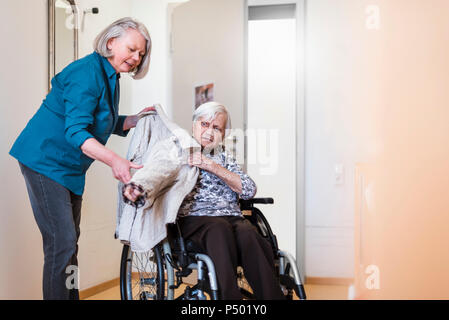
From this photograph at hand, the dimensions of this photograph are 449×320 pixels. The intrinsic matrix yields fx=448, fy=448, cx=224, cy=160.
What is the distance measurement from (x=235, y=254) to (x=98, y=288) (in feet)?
4.85

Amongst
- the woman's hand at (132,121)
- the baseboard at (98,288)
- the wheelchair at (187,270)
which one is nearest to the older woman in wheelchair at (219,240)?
the wheelchair at (187,270)

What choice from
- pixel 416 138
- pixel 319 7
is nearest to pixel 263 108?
pixel 319 7

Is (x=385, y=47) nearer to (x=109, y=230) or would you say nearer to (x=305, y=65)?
(x=305, y=65)

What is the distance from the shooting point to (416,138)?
2488mm

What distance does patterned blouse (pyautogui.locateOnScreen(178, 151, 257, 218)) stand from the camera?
181 centimetres

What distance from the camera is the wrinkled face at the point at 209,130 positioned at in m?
1.94

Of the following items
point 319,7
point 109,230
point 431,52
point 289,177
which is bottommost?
point 109,230

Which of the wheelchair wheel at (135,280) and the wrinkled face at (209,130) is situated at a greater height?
the wrinkled face at (209,130)

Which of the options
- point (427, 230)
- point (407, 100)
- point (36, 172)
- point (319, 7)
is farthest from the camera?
point (319, 7)

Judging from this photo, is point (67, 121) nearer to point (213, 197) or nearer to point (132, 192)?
point (132, 192)

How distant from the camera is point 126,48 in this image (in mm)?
1621

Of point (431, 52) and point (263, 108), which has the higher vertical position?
point (431, 52)

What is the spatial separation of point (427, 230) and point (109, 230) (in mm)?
1877

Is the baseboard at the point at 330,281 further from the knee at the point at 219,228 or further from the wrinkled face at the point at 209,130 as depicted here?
the knee at the point at 219,228
